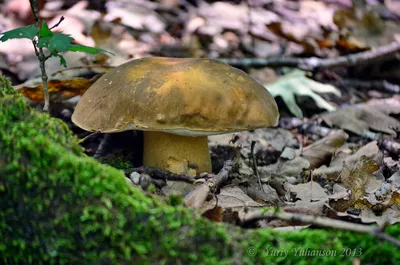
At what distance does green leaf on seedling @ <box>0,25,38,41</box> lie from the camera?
2355mm

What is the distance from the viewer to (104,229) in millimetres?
1426

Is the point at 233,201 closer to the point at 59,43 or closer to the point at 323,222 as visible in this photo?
the point at 323,222

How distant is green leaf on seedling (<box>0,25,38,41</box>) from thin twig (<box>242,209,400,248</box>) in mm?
1427

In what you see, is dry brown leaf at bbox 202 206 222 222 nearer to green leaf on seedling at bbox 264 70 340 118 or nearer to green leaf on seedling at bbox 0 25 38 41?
green leaf on seedling at bbox 0 25 38 41

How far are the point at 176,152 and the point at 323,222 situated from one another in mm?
1404

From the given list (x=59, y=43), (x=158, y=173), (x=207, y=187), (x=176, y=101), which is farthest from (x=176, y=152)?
(x=59, y=43)

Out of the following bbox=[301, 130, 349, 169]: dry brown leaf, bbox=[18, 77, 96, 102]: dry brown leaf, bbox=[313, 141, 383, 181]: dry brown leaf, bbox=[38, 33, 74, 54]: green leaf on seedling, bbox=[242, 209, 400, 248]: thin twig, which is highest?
bbox=[38, 33, 74, 54]: green leaf on seedling

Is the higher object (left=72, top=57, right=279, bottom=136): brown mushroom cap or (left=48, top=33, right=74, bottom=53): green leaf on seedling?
(left=48, top=33, right=74, bottom=53): green leaf on seedling

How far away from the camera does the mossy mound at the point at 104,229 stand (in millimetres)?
1419

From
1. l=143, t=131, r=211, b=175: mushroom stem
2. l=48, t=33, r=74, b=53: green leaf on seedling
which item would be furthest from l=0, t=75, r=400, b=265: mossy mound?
l=143, t=131, r=211, b=175: mushroom stem

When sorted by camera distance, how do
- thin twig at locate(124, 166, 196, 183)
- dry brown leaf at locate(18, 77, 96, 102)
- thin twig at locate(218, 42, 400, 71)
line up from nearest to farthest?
1. thin twig at locate(124, 166, 196, 183)
2. dry brown leaf at locate(18, 77, 96, 102)
3. thin twig at locate(218, 42, 400, 71)

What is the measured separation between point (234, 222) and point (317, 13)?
271 inches

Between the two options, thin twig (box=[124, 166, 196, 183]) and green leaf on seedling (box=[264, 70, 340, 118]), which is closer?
thin twig (box=[124, 166, 196, 183])

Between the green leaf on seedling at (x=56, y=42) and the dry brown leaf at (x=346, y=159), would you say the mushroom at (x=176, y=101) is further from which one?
the dry brown leaf at (x=346, y=159)
